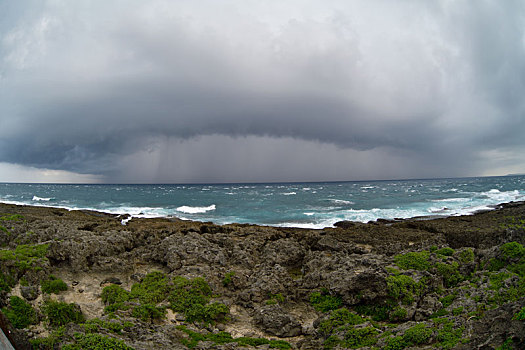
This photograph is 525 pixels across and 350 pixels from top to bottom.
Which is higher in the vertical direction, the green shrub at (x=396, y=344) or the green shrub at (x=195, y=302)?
the green shrub at (x=396, y=344)

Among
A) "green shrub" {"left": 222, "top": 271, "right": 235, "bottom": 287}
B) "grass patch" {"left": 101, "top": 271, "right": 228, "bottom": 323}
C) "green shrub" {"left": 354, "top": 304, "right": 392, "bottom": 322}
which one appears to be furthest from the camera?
"green shrub" {"left": 222, "top": 271, "right": 235, "bottom": 287}

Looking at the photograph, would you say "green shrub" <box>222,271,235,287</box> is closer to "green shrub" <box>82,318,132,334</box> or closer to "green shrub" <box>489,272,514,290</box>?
"green shrub" <box>82,318,132,334</box>

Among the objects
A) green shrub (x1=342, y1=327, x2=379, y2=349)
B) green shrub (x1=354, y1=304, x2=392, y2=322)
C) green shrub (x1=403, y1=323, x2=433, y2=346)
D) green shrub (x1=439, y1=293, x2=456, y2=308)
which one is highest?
green shrub (x1=403, y1=323, x2=433, y2=346)

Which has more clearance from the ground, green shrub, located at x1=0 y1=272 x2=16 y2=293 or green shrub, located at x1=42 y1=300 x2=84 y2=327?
green shrub, located at x1=0 y1=272 x2=16 y2=293

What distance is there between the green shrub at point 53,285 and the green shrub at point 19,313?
1.29 m

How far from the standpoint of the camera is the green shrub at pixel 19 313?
746 centimetres

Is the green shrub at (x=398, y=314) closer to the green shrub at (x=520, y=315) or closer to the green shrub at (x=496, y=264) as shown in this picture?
the green shrub at (x=496, y=264)

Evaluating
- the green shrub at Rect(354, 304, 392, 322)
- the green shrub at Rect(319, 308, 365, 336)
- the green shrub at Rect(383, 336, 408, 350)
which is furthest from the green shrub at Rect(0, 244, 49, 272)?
the green shrub at Rect(383, 336, 408, 350)

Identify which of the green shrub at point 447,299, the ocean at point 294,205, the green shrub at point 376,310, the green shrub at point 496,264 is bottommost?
the ocean at point 294,205

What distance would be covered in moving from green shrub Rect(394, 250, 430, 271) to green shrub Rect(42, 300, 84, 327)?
10408 mm

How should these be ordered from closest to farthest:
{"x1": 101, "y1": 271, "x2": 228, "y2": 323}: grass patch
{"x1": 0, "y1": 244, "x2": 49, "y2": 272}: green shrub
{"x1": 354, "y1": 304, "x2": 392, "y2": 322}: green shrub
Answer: {"x1": 354, "y1": 304, "x2": 392, "y2": 322}: green shrub, {"x1": 101, "y1": 271, "x2": 228, "y2": 323}: grass patch, {"x1": 0, "y1": 244, "x2": 49, "y2": 272}: green shrub

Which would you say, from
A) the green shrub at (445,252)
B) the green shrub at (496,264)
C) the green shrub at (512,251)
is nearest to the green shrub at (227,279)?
the green shrub at (445,252)

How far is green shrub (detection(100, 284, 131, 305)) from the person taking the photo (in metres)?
9.22

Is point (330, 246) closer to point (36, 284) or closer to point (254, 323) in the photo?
point (254, 323)
